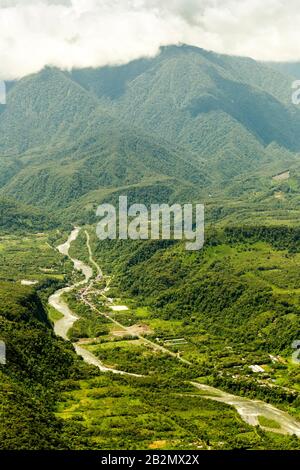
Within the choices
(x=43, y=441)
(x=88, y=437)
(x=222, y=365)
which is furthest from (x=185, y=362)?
(x=43, y=441)

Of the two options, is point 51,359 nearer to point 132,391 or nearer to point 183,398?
point 132,391

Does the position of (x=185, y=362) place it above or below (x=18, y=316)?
below

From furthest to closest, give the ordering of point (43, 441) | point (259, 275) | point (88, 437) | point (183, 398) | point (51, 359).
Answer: point (259, 275) → point (51, 359) → point (183, 398) → point (88, 437) → point (43, 441)

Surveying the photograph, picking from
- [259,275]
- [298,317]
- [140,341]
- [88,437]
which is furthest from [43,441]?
[259,275]

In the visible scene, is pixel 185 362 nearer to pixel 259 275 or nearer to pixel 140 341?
pixel 140 341

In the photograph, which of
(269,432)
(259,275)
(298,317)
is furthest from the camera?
(259,275)

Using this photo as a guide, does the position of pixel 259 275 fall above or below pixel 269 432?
above

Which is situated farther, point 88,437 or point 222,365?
point 222,365

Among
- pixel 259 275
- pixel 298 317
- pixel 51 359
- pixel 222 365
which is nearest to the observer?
pixel 51 359
